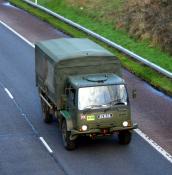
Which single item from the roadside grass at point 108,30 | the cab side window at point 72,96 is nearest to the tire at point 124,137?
the cab side window at point 72,96

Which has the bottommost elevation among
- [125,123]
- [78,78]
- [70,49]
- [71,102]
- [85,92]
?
[125,123]

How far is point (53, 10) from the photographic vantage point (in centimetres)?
4394

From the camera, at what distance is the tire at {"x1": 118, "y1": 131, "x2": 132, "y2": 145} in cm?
1909

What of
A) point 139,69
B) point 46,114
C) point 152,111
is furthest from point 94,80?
point 139,69

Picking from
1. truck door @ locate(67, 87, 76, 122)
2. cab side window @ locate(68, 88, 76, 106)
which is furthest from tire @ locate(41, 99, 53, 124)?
cab side window @ locate(68, 88, 76, 106)

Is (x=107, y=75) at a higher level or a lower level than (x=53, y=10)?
higher

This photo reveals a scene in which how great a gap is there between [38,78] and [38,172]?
18.1 ft

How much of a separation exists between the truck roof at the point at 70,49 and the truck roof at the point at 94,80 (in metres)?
0.71

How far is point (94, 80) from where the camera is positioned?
61.6 ft

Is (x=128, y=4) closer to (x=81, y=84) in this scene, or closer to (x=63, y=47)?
(x=63, y=47)

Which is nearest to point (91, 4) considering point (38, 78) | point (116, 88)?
point (38, 78)

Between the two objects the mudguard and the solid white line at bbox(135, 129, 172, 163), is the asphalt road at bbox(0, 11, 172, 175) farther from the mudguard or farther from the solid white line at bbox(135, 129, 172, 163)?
the mudguard

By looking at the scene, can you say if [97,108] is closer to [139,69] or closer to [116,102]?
[116,102]

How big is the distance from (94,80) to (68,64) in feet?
3.73
